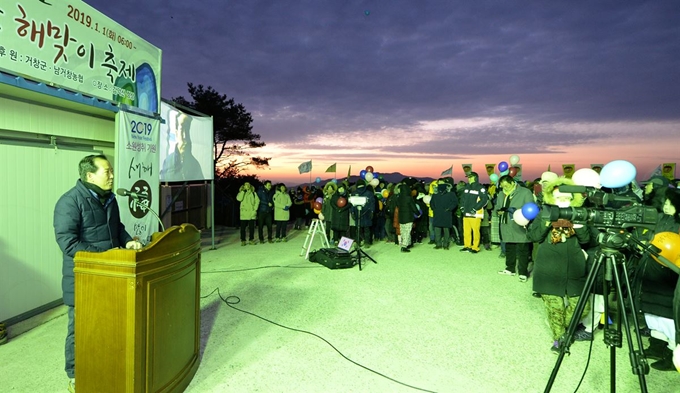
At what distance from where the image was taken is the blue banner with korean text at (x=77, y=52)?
3.71 m

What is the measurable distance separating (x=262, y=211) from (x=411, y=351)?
724cm

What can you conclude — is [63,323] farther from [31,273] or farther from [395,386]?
[395,386]

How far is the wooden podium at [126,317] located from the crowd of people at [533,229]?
8.72 feet

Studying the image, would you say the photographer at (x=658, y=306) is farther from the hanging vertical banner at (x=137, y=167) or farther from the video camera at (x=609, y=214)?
the hanging vertical banner at (x=137, y=167)

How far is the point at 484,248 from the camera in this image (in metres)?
9.95

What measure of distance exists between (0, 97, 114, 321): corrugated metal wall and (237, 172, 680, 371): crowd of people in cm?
497

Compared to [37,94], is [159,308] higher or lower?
lower

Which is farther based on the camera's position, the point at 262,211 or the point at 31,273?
the point at 262,211

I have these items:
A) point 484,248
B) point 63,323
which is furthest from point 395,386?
point 484,248

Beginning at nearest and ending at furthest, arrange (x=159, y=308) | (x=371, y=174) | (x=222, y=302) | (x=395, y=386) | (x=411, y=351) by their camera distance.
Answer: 1. (x=159, y=308)
2. (x=395, y=386)
3. (x=411, y=351)
4. (x=222, y=302)
5. (x=371, y=174)

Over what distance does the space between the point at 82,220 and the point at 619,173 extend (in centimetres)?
422

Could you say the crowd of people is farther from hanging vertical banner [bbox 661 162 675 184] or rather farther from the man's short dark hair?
hanging vertical banner [bbox 661 162 675 184]

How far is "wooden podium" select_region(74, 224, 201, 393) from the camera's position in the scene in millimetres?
2365

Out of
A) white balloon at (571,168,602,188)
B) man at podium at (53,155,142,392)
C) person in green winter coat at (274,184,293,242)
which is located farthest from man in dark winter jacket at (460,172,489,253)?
man at podium at (53,155,142,392)
